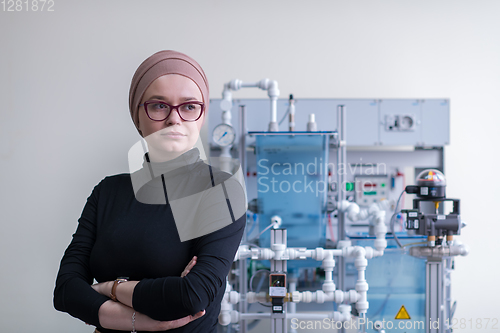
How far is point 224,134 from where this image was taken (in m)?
2.12

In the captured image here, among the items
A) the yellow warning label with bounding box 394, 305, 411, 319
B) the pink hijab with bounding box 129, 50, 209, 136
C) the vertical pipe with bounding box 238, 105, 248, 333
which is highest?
the pink hijab with bounding box 129, 50, 209, 136

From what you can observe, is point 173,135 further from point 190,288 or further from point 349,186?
point 349,186

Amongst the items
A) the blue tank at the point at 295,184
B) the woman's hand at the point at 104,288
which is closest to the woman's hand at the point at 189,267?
the woman's hand at the point at 104,288

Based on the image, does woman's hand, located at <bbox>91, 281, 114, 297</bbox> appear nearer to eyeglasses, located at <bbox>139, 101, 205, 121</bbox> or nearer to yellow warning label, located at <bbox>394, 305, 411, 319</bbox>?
eyeglasses, located at <bbox>139, 101, 205, 121</bbox>

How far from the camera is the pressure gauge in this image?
2119 millimetres

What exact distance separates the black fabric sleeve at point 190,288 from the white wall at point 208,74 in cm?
200

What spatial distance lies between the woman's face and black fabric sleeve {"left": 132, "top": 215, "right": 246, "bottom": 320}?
25cm

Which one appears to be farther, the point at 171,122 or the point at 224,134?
the point at 224,134

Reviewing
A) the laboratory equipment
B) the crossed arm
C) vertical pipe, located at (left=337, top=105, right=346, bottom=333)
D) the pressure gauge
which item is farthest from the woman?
vertical pipe, located at (left=337, top=105, right=346, bottom=333)

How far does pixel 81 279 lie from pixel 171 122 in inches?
18.9

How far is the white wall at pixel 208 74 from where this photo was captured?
8.80ft

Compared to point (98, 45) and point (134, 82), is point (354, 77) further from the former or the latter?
point (134, 82)

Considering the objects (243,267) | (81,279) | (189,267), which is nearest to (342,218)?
(243,267)

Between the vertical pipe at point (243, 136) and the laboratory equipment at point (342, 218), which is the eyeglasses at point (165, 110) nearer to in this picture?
the laboratory equipment at point (342, 218)
